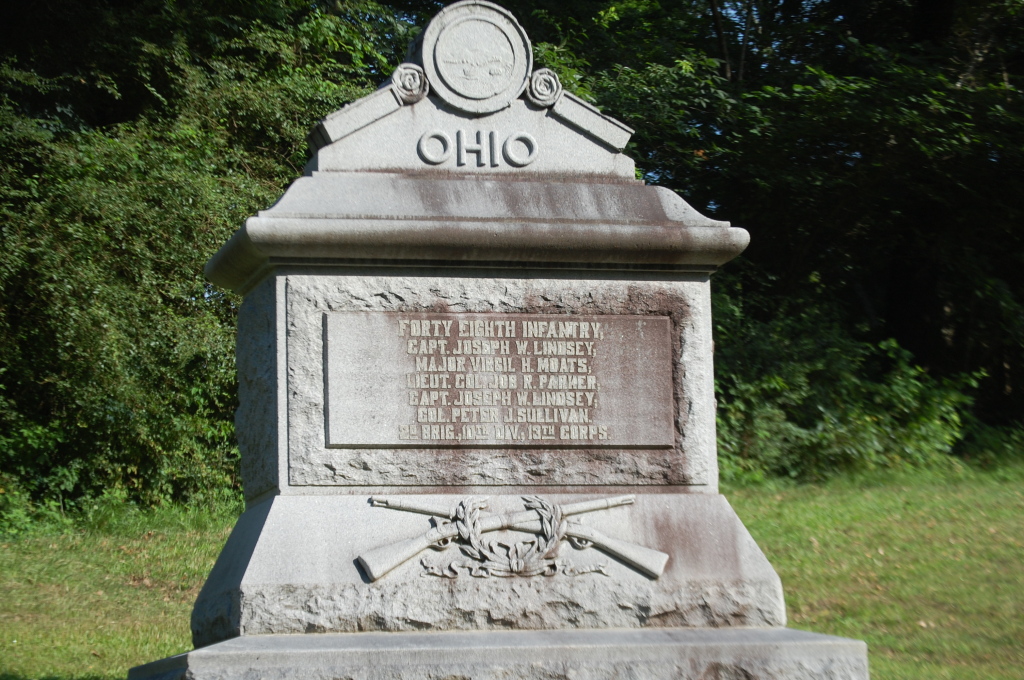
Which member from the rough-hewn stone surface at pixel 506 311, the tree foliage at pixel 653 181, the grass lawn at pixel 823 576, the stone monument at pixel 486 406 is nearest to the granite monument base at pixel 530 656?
the stone monument at pixel 486 406

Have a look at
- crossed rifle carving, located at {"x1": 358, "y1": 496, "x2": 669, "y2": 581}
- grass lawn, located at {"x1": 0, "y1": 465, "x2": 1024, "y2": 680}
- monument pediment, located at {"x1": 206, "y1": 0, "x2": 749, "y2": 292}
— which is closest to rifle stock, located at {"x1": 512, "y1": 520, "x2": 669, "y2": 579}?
crossed rifle carving, located at {"x1": 358, "y1": 496, "x2": 669, "y2": 581}

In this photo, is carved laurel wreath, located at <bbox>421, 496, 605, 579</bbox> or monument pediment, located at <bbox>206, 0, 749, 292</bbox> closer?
carved laurel wreath, located at <bbox>421, 496, 605, 579</bbox>

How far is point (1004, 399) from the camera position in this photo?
43.9 feet

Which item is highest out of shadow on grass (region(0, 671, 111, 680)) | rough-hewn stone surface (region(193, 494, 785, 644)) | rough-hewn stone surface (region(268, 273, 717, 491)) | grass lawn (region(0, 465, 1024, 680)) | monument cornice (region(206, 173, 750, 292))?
monument cornice (region(206, 173, 750, 292))

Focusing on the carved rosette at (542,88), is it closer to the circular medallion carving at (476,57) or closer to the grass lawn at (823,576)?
the circular medallion carving at (476,57)

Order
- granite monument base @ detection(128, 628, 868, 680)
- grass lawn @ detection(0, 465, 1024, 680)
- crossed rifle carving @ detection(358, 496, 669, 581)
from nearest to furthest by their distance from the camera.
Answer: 1. granite monument base @ detection(128, 628, 868, 680)
2. crossed rifle carving @ detection(358, 496, 669, 581)
3. grass lawn @ detection(0, 465, 1024, 680)

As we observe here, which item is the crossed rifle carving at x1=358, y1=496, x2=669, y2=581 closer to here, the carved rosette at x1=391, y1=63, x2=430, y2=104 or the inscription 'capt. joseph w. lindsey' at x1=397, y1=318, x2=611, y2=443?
the inscription 'capt. joseph w. lindsey' at x1=397, y1=318, x2=611, y2=443

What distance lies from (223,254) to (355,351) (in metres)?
0.78

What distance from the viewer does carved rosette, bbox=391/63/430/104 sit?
450 centimetres

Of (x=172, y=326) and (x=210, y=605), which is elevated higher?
(x=172, y=326)

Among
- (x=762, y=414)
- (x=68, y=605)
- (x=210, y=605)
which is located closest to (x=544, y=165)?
(x=210, y=605)

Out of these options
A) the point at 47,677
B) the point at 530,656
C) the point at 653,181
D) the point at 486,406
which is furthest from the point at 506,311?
the point at 653,181

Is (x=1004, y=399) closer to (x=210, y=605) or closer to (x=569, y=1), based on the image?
(x=569, y=1)

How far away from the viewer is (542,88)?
15.1 feet
